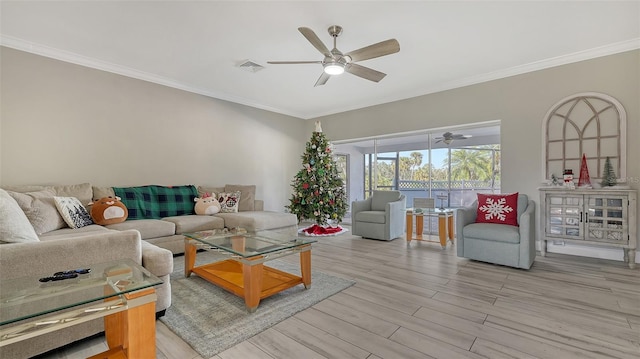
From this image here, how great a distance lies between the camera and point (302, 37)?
3.26 meters

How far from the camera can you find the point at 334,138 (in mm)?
6652

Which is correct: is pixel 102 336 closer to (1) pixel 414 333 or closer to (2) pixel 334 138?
(1) pixel 414 333

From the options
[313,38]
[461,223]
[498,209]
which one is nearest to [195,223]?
[313,38]

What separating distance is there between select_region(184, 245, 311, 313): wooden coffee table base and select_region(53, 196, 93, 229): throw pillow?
1.41 m

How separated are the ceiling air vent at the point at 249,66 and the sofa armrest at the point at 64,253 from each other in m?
2.89

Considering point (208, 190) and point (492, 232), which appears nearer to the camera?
point (492, 232)

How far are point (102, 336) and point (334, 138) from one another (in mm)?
5517

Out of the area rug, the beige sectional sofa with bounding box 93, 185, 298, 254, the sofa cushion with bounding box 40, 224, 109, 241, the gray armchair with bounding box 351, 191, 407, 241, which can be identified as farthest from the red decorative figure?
the sofa cushion with bounding box 40, 224, 109, 241

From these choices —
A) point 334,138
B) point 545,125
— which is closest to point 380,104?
point 334,138

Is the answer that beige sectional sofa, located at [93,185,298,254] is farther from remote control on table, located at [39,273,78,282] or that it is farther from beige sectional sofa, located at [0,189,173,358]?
remote control on table, located at [39,273,78,282]

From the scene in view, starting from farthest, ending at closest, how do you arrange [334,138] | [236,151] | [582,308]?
[334,138] < [236,151] < [582,308]

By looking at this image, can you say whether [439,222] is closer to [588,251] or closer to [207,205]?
[588,251]

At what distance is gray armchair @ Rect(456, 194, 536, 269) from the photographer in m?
3.19

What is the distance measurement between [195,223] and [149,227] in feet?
1.95
